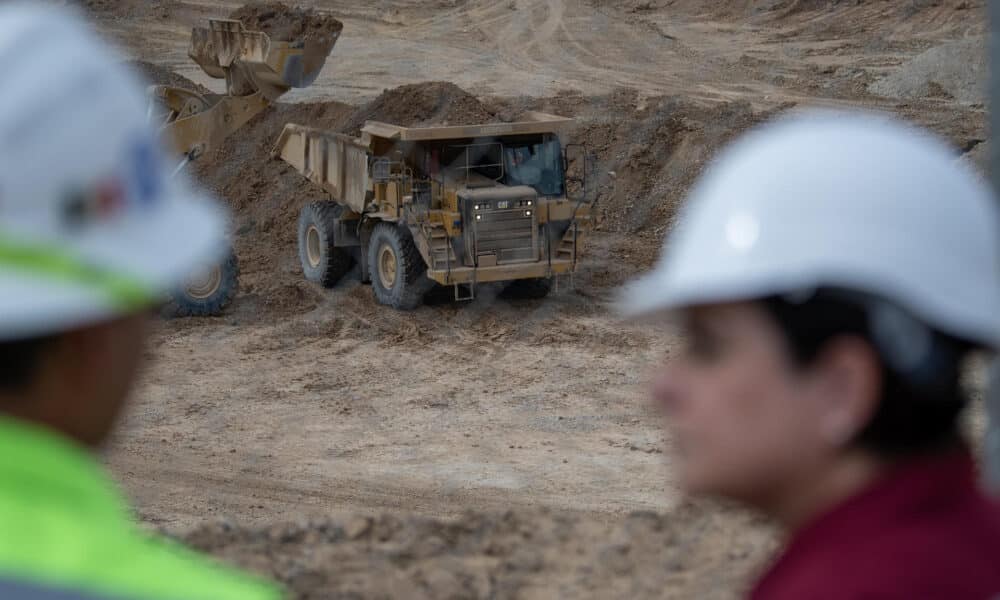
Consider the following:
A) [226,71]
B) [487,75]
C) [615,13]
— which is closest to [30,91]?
[226,71]

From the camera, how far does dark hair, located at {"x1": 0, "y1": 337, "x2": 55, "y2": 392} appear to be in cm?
145

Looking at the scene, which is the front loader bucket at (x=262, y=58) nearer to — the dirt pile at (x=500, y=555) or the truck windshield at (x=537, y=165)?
the truck windshield at (x=537, y=165)

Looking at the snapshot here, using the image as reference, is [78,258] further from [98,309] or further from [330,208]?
[330,208]

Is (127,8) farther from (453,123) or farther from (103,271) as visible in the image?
(103,271)

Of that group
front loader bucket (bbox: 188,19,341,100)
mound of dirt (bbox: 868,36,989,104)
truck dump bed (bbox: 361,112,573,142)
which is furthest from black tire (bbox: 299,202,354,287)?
mound of dirt (bbox: 868,36,989,104)

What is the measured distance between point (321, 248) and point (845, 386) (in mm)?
17105

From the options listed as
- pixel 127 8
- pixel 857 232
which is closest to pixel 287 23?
pixel 127 8

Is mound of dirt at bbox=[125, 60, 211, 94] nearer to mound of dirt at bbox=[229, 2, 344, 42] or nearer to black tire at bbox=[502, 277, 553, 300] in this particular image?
mound of dirt at bbox=[229, 2, 344, 42]

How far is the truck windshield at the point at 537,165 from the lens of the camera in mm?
16766

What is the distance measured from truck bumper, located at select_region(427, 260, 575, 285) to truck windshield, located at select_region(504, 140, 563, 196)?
103 centimetres

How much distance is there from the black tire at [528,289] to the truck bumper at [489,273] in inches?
37.7

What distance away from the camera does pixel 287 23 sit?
76.1ft

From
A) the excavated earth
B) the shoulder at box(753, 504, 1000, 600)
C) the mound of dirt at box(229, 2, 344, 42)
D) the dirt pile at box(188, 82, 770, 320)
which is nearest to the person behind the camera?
the shoulder at box(753, 504, 1000, 600)

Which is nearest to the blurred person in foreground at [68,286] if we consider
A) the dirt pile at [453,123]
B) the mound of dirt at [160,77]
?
the dirt pile at [453,123]
